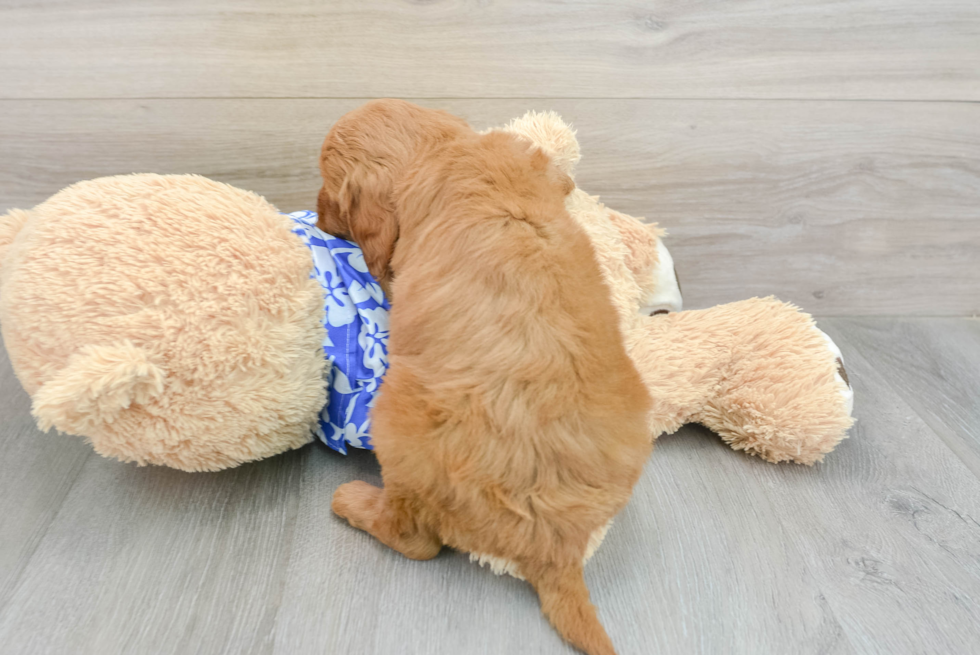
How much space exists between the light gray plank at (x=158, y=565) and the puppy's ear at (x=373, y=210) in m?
0.37

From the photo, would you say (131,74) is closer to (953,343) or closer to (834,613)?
(834,613)

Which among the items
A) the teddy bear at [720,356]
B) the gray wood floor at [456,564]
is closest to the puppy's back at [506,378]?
the gray wood floor at [456,564]

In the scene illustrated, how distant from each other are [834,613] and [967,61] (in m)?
1.01

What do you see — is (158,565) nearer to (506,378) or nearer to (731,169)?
(506,378)

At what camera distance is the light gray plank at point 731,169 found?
103cm

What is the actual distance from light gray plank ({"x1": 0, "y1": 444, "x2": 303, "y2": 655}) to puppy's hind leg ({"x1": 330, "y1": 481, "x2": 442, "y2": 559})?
0.08 m

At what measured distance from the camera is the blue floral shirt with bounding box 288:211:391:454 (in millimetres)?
814

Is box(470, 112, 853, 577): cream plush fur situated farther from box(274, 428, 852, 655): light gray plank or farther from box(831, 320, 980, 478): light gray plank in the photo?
box(831, 320, 980, 478): light gray plank

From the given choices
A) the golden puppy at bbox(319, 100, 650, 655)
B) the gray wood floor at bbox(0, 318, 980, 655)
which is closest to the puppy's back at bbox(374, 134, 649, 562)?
the golden puppy at bbox(319, 100, 650, 655)

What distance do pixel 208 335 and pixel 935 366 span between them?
129 centimetres

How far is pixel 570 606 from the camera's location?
2.18 ft

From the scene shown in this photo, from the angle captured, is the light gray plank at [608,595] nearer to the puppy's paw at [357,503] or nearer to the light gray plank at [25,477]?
the puppy's paw at [357,503]

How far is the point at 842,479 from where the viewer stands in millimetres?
925

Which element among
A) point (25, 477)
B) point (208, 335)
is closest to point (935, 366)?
point (208, 335)
